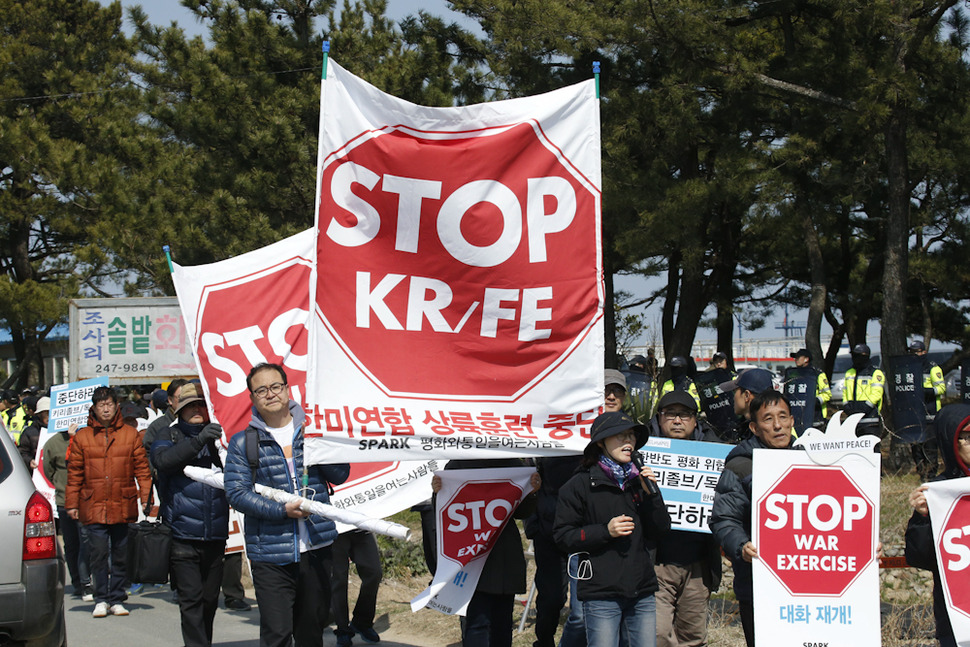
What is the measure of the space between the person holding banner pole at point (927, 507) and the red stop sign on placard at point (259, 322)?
4.44 metres

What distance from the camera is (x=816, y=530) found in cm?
475

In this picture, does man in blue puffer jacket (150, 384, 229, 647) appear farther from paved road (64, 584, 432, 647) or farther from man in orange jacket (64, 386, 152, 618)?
man in orange jacket (64, 386, 152, 618)

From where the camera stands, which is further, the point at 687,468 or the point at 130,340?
the point at 130,340

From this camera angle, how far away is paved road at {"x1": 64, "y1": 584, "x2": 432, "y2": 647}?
25.6ft

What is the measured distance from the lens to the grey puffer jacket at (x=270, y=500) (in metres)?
5.28

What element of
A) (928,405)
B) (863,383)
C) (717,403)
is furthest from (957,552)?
(928,405)

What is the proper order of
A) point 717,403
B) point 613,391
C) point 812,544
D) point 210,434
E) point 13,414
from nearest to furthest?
point 812,544 → point 210,434 → point 613,391 → point 717,403 → point 13,414

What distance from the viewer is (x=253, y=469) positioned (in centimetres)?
536

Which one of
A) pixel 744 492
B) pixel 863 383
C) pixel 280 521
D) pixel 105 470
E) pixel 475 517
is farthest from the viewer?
pixel 863 383

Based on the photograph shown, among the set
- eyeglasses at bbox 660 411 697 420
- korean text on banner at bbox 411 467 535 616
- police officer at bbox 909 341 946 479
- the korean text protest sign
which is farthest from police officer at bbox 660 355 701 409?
korean text on banner at bbox 411 467 535 616

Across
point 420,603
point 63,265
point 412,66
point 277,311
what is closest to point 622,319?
point 412,66

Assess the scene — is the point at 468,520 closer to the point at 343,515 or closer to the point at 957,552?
the point at 343,515

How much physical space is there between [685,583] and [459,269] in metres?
2.22

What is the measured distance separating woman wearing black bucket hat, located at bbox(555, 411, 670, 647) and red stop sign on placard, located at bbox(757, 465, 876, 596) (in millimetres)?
528
